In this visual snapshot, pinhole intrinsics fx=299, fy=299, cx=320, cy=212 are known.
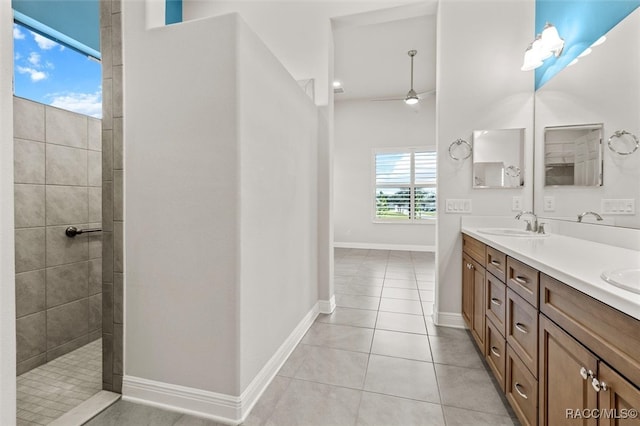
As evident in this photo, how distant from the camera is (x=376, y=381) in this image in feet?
6.03

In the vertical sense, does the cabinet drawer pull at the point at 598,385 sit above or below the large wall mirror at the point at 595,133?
below

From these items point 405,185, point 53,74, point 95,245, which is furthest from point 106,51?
point 405,185

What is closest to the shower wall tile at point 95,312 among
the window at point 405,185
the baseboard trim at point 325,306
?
the baseboard trim at point 325,306

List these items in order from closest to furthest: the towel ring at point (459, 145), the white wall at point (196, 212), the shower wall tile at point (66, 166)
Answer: the white wall at point (196, 212), the shower wall tile at point (66, 166), the towel ring at point (459, 145)

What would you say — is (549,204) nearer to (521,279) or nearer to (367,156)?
(521,279)

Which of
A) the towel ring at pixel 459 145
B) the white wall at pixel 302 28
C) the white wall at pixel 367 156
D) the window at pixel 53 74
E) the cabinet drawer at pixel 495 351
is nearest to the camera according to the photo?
the cabinet drawer at pixel 495 351

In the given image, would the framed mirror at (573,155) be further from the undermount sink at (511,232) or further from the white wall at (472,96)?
the undermount sink at (511,232)

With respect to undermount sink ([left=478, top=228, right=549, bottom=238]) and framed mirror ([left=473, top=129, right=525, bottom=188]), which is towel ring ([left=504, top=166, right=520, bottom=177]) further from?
undermount sink ([left=478, top=228, right=549, bottom=238])

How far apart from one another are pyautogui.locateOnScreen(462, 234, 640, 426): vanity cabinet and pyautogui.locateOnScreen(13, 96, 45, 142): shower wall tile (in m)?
2.92

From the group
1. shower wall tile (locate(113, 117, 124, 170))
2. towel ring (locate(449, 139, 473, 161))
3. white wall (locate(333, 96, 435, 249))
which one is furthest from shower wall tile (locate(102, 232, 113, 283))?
white wall (locate(333, 96, 435, 249))

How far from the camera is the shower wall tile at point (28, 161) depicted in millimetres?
1852

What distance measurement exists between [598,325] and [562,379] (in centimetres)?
31

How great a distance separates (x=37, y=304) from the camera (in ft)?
6.50

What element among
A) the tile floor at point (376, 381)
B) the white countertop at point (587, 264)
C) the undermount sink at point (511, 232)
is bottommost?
the tile floor at point (376, 381)
